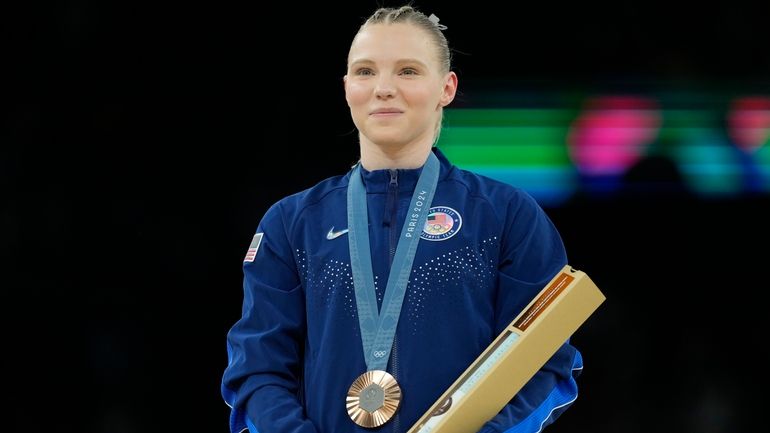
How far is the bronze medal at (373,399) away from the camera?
6.89ft

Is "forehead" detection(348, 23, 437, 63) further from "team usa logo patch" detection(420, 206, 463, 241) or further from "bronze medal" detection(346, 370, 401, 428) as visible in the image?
"bronze medal" detection(346, 370, 401, 428)

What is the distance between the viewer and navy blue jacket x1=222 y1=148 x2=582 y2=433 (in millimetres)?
2129

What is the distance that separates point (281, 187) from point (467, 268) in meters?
1.82

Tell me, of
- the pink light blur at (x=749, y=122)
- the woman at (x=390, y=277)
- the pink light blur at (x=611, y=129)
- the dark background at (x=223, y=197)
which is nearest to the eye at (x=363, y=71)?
the woman at (x=390, y=277)

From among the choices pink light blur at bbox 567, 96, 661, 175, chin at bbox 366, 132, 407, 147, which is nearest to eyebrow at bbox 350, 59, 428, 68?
chin at bbox 366, 132, 407, 147

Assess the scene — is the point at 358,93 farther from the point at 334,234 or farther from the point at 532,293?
the point at 532,293

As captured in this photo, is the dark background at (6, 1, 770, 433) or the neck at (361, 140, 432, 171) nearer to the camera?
the neck at (361, 140, 432, 171)

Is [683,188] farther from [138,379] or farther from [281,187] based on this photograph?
[138,379]

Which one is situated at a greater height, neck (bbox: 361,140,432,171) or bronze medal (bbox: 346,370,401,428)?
neck (bbox: 361,140,432,171)

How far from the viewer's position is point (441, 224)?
222 cm

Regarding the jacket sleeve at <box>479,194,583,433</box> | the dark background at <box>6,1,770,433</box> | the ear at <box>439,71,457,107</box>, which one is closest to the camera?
the jacket sleeve at <box>479,194,583,433</box>

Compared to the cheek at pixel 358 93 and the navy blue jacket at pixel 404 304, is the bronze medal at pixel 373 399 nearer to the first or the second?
the navy blue jacket at pixel 404 304

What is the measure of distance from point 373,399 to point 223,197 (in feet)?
6.36

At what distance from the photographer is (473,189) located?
7.53 ft
